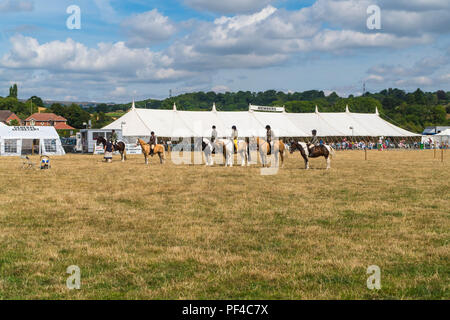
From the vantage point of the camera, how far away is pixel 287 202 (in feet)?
36.9

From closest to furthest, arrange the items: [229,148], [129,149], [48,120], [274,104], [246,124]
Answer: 1. [229,148]
2. [129,149]
3. [246,124]
4. [48,120]
5. [274,104]

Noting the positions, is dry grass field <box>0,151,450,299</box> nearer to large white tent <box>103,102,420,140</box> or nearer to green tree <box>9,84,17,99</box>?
large white tent <box>103,102,420,140</box>

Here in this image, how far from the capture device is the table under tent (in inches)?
1561

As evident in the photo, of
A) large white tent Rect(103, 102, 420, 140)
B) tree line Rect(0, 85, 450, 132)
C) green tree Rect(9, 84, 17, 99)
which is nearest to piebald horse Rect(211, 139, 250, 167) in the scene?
large white tent Rect(103, 102, 420, 140)

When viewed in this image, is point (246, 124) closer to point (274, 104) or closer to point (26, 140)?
point (26, 140)

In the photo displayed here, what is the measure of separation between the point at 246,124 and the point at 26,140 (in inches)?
908

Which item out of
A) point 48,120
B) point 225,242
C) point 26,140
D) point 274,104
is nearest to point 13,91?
point 48,120

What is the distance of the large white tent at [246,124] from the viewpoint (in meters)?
44.2

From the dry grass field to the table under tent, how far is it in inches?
1124

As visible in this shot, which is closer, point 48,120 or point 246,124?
point 246,124

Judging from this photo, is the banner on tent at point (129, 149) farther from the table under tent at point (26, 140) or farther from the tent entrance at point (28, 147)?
the tent entrance at point (28, 147)

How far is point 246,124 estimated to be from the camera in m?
49.0
